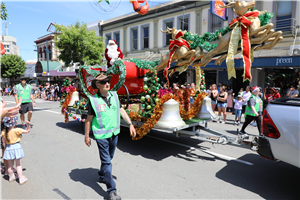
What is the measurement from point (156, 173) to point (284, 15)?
1272 centimetres

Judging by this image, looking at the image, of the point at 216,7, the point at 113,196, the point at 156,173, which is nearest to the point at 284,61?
the point at 216,7

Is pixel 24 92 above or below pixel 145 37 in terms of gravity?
below

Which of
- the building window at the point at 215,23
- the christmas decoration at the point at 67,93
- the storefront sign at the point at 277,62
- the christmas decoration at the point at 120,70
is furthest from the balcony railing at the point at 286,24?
the christmas decoration at the point at 67,93

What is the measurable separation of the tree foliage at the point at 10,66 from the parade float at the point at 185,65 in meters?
33.8

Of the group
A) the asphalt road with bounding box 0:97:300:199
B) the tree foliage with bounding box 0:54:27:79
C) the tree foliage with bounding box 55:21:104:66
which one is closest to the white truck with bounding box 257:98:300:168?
→ the asphalt road with bounding box 0:97:300:199

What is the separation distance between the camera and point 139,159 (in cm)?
469

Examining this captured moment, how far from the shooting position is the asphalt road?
3299 mm

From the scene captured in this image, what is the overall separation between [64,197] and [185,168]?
2.33m

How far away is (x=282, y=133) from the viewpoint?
2.88 meters

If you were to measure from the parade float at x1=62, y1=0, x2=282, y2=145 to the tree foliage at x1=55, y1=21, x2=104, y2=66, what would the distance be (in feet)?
47.2

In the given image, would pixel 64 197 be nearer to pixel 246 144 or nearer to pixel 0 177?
pixel 0 177

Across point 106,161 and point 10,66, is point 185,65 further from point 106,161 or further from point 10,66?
point 10,66

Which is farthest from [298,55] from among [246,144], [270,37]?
[246,144]

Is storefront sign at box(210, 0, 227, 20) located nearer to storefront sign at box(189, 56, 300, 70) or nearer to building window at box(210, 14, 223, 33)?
building window at box(210, 14, 223, 33)
